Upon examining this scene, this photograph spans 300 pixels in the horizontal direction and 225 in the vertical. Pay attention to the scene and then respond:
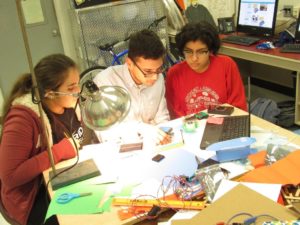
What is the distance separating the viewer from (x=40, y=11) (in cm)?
388

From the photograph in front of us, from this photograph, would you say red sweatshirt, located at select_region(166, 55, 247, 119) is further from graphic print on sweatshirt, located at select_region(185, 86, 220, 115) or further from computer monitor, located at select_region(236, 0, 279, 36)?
computer monitor, located at select_region(236, 0, 279, 36)

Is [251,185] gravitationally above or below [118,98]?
below

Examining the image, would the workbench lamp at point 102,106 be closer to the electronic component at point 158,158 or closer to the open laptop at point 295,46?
the electronic component at point 158,158

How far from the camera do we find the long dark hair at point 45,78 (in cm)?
149

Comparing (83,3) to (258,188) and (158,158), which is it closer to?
(158,158)

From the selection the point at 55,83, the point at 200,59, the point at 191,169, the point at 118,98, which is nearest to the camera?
the point at 118,98

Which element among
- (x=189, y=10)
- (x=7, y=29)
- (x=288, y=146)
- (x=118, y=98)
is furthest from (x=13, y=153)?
(x=189, y=10)

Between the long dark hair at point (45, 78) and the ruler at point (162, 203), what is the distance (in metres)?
0.62

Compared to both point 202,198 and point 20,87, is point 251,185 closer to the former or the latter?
point 202,198

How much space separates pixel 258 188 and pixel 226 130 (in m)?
0.50

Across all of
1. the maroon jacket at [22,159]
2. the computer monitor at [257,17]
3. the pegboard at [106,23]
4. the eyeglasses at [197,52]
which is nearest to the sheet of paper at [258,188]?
the maroon jacket at [22,159]

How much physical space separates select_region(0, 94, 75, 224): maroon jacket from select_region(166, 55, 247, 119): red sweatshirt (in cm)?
88

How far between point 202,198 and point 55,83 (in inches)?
32.2

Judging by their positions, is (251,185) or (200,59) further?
(200,59)
